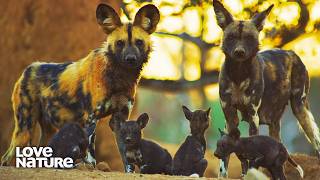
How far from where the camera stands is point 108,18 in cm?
792

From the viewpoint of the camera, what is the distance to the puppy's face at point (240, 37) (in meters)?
7.34

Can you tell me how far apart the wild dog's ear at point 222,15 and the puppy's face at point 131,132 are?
1.20m

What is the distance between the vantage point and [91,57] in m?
8.10

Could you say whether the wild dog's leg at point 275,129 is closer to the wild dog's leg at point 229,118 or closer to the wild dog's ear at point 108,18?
the wild dog's leg at point 229,118

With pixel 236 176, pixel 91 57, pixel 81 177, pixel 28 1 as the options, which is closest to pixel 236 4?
pixel 236 176

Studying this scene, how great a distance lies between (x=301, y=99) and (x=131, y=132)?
213cm

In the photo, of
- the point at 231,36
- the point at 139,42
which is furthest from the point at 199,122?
the point at 139,42

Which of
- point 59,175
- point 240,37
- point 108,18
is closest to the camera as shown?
point 59,175

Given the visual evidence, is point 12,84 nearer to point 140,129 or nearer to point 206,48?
point 140,129

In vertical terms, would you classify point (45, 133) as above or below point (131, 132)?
below

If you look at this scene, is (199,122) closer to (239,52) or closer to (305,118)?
(239,52)

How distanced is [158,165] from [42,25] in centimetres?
331

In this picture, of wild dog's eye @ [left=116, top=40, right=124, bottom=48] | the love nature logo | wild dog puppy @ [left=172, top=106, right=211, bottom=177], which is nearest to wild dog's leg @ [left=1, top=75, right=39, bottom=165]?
the love nature logo

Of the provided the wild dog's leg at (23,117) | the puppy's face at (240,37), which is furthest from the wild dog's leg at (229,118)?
the wild dog's leg at (23,117)
